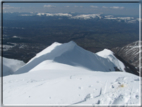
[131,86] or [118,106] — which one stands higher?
[131,86]

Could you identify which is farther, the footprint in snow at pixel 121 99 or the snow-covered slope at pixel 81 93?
the snow-covered slope at pixel 81 93

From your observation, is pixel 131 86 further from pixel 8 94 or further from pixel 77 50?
pixel 77 50

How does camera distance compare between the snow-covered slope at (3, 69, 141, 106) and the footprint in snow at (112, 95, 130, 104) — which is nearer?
the footprint in snow at (112, 95, 130, 104)

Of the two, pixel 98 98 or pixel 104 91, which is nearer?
pixel 98 98

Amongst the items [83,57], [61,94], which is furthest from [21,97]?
[83,57]

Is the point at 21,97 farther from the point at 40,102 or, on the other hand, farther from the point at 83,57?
→ the point at 83,57

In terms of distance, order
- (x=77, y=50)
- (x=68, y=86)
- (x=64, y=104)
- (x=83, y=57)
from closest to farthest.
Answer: (x=64, y=104) < (x=68, y=86) < (x=83, y=57) < (x=77, y=50)

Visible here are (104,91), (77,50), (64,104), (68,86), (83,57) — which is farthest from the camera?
(77,50)

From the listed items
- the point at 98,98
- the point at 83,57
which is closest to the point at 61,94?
the point at 98,98

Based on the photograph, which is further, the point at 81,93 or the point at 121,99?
the point at 81,93

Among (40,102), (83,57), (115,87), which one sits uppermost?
(83,57)
